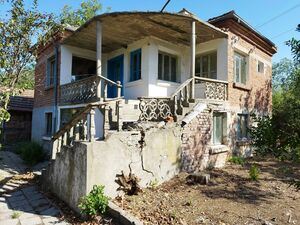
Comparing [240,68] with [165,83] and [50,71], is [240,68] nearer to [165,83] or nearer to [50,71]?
[165,83]

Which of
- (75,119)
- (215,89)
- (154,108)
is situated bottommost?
(75,119)

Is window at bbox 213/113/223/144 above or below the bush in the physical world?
above

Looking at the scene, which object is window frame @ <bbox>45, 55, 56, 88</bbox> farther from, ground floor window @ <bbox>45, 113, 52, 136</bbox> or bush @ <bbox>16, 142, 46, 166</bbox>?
bush @ <bbox>16, 142, 46, 166</bbox>

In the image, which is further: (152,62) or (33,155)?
(33,155)

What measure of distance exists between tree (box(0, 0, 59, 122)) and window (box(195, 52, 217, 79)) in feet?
27.5

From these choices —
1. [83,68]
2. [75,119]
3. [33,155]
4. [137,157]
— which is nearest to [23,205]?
[75,119]

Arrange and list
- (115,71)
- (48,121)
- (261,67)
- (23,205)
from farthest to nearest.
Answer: (261,67), (48,121), (115,71), (23,205)

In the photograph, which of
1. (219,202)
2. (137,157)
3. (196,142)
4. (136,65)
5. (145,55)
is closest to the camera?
(219,202)

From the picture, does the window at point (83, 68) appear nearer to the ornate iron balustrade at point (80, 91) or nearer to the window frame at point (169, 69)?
the ornate iron balustrade at point (80, 91)

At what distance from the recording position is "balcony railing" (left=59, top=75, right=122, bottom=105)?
31.4 ft

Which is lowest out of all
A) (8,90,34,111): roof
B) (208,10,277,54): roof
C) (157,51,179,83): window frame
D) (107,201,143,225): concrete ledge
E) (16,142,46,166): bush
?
(107,201,143,225): concrete ledge

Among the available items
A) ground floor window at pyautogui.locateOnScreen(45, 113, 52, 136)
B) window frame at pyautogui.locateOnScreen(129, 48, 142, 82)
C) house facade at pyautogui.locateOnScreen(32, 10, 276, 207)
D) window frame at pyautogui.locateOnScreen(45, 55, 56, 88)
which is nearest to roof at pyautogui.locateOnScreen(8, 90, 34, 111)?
house facade at pyautogui.locateOnScreen(32, 10, 276, 207)

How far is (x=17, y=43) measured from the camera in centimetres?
542

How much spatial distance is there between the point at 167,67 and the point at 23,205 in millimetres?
8442
